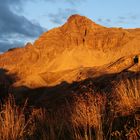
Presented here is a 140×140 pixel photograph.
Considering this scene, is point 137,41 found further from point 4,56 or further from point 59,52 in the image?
point 4,56

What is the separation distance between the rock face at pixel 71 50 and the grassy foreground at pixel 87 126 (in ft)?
212

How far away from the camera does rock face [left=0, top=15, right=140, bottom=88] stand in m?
79.1

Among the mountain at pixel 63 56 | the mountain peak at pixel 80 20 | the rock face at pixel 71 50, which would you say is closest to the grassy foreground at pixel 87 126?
the mountain at pixel 63 56

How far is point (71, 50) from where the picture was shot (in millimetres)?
87000

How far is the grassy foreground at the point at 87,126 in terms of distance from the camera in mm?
6645

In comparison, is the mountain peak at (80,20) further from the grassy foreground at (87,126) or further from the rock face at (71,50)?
the grassy foreground at (87,126)

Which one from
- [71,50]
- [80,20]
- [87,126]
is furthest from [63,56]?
[87,126]

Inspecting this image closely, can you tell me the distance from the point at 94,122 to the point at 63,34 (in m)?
85.7

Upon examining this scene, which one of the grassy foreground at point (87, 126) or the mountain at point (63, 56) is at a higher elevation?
the mountain at point (63, 56)

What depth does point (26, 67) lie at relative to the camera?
8506 centimetres

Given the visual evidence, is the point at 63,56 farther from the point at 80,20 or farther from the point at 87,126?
the point at 87,126

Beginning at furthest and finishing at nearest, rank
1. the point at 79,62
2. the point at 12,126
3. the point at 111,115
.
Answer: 1. the point at 79,62
2. the point at 111,115
3. the point at 12,126

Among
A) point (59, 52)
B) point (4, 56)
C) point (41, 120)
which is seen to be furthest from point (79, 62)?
point (41, 120)

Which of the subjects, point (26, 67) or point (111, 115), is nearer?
point (111, 115)
